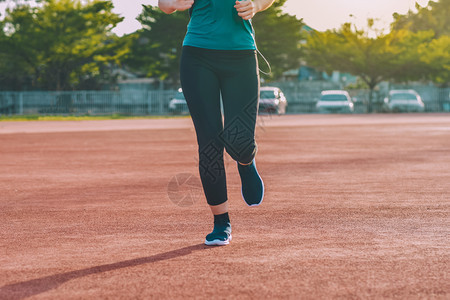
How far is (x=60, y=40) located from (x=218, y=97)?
40.0m

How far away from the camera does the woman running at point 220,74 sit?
4.59 metres

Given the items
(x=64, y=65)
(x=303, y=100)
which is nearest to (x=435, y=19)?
(x=303, y=100)

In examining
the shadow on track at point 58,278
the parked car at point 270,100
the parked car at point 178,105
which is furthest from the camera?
the parked car at point 178,105

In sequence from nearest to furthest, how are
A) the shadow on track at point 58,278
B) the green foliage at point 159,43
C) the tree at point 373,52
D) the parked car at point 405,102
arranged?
the shadow on track at point 58,278 < the parked car at point 405,102 < the green foliage at point 159,43 < the tree at point 373,52

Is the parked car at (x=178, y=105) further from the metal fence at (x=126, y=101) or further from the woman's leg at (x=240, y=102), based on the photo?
the woman's leg at (x=240, y=102)

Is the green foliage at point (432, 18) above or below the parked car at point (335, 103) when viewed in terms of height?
above

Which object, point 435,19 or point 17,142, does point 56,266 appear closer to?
point 17,142

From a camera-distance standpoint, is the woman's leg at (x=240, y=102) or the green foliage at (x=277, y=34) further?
the green foliage at (x=277, y=34)

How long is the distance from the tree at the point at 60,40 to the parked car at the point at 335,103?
13687 mm

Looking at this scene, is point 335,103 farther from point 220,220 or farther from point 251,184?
point 220,220

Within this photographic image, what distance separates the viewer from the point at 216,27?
15.1ft

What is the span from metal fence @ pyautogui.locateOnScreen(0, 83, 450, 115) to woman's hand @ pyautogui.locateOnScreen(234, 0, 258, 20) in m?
37.3

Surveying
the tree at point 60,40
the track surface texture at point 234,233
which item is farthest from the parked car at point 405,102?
the track surface texture at point 234,233

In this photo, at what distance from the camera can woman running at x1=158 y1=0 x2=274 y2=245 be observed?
15.1 ft
